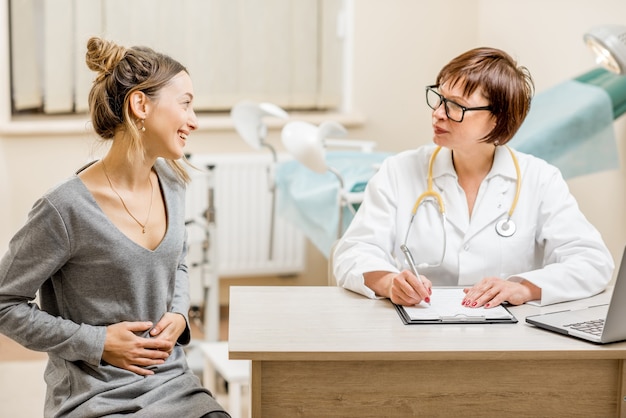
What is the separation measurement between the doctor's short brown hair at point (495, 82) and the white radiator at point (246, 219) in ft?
6.86

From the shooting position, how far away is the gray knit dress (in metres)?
1.54

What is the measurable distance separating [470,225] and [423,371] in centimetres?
53

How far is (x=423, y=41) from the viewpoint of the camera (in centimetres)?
428

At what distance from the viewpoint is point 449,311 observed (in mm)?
1693

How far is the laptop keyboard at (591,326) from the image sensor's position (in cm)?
158

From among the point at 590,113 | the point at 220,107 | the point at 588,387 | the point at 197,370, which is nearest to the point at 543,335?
the point at 588,387

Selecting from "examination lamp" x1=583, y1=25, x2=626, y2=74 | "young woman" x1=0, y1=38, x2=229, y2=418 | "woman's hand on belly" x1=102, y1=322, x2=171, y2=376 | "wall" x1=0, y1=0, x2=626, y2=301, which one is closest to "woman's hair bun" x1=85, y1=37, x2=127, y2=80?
"young woman" x1=0, y1=38, x2=229, y2=418

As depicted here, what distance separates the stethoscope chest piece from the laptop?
0.84 ft

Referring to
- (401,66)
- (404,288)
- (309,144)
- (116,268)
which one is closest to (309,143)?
(309,144)

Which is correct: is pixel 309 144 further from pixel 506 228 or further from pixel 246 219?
pixel 246 219

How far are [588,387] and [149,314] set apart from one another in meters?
0.82

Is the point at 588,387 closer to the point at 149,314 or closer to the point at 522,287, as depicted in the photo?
the point at 522,287

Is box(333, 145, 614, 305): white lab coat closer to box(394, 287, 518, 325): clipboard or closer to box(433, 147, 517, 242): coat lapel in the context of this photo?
box(433, 147, 517, 242): coat lapel

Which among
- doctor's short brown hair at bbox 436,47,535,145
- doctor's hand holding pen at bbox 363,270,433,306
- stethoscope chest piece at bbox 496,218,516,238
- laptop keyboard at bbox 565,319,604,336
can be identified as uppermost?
doctor's short brown hair at bbox 436,47,535,145
